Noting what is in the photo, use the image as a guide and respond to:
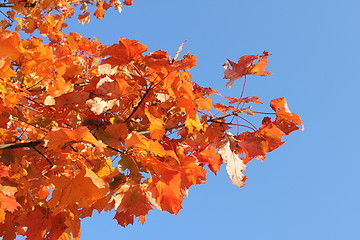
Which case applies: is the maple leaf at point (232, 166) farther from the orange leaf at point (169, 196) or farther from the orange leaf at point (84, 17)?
the orange leaf at point (84, 17)

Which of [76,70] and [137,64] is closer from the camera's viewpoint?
[137,64]

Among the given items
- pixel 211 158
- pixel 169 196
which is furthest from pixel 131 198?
pixel 211 158

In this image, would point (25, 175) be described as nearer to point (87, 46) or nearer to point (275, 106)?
point (87, 46)

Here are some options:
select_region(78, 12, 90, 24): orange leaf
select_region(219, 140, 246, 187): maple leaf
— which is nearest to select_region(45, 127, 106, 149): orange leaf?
select_region(219, 140, 246, 187): maple leaf

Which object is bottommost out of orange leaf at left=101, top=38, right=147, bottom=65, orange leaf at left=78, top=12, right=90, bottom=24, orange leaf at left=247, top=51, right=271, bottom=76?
orange leaf at left=101, top=38, right=147, bottom=65

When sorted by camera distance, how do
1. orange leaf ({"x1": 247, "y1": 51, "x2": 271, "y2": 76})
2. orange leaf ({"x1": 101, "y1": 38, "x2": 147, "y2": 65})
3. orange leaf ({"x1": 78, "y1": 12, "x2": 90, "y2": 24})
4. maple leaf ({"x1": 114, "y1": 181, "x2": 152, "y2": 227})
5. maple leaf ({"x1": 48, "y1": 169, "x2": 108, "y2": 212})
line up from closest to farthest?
maple leaf ({"x1": 48, "y1": 169, "x2": 108, "y2": 212}) < orange leaf ({"x1": 101, "y1": 38, "x2": 147, "y2": 65}) < maple leaf ({"x1": 114, "y1": 181, "x2": 152, "y2": 227}) < orange leaf ({"x1": 247, "y1": 51, "x2": 271, "y2": 76}) < orange leaf ({"x1": 78, "y1": 12, "x2": 90, "y2": 24})

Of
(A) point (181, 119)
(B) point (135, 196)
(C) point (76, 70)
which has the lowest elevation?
(B) point (135, 196)

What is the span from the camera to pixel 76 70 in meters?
2.49

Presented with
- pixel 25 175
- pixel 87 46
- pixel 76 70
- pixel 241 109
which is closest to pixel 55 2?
pixel 87 46

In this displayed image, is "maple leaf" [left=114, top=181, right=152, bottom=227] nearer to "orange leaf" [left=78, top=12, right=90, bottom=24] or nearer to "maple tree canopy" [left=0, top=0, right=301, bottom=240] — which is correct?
"maple tree canopy" [left=0, top=0, right=301, bottom=240]

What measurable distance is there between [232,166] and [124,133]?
23.8 inches

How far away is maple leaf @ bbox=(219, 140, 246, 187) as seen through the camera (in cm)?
171

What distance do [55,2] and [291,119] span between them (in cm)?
398

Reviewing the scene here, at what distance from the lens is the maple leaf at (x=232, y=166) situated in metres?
1.71
